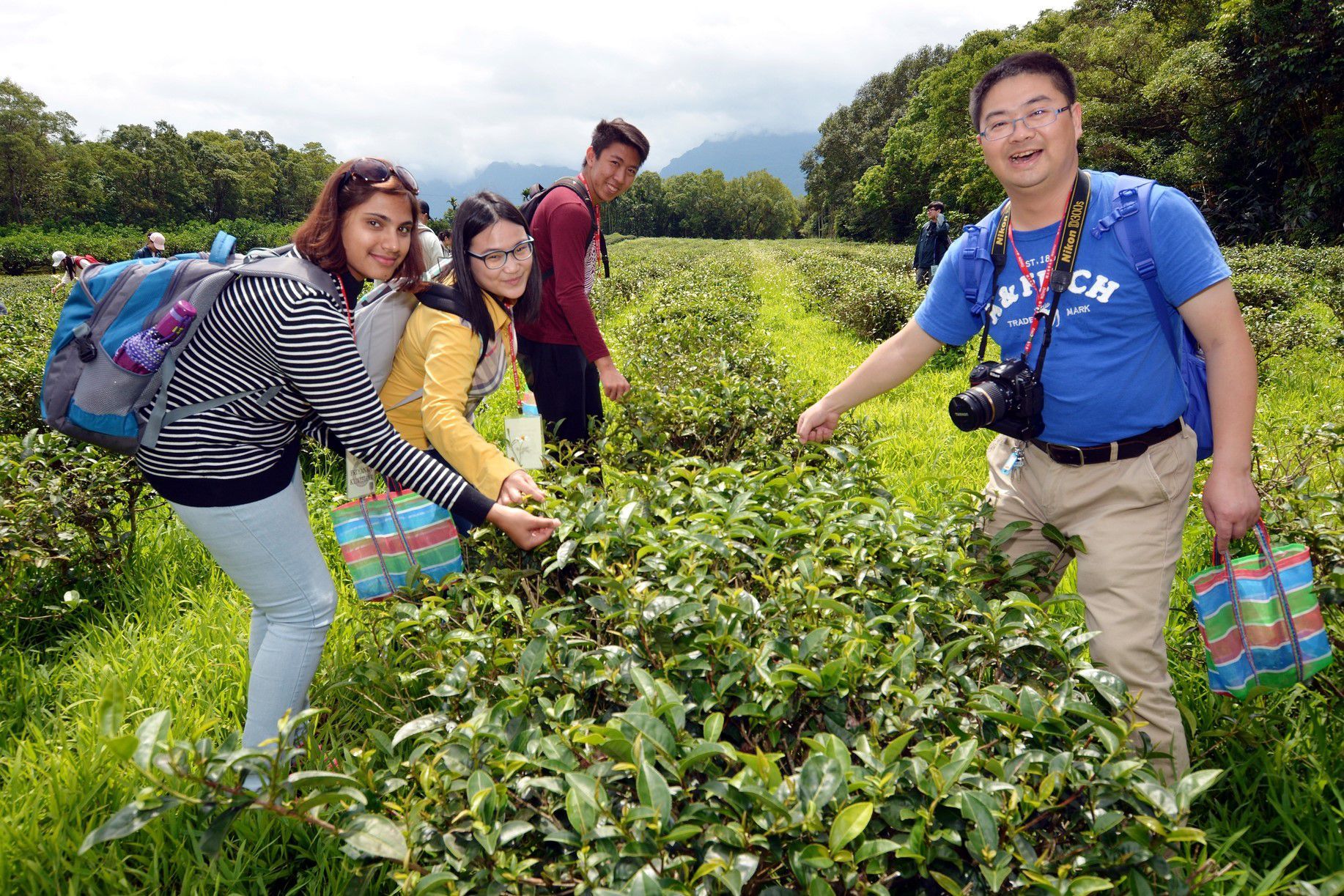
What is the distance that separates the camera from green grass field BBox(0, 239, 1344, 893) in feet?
6.44

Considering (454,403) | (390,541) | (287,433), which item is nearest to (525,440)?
(454,403)

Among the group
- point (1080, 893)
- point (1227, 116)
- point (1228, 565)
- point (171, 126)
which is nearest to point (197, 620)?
point (1080, 893)

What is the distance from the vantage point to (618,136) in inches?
153

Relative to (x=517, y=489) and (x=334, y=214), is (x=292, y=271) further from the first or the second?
(x=517, y=489)

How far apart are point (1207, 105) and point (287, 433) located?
32271 mm

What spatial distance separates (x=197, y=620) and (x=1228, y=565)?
3.83 metres

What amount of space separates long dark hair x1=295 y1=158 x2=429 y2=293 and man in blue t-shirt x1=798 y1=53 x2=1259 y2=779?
6.17 ft

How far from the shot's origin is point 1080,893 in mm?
1104

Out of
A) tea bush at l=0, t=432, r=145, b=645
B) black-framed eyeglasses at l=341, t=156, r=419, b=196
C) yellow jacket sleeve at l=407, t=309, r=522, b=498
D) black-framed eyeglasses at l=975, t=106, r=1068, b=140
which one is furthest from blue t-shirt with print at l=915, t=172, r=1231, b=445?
tea bush at l=0, t=432, r=145, b=645

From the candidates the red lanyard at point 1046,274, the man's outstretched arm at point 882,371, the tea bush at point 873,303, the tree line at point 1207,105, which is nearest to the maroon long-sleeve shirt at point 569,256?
the man's outstretched arm at point 882,371

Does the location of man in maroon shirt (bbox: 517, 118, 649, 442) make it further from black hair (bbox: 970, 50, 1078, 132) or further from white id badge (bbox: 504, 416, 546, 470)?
black hair (bbox: 970, 50, 1078, 132)

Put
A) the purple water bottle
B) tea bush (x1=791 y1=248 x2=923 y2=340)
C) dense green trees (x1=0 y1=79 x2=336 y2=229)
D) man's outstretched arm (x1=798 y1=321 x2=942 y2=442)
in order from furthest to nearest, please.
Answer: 1. dense green trees (x1=0 y1=79 x2=336 y2=229)
2. tea bush (x1=791 y1=248 x2=923 y2=340)
3. man's outstretched arm (x1=798 y1=321 x2=942 y2=442)
4. the purple water bottle

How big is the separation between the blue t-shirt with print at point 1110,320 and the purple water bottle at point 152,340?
2.44 metres

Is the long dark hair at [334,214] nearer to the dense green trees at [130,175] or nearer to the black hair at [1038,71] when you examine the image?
the black hair at [1038,71]
